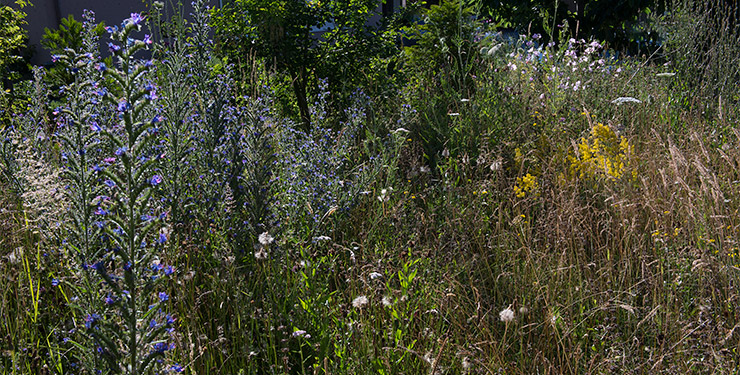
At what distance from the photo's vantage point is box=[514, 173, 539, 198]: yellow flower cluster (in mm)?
3577

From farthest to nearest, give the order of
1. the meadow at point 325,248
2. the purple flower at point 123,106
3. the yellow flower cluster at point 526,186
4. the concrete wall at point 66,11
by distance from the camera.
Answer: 1. the concrete wall at point 66,11
2. the yellow flower cluster at point 526,186
3. the meadow at point 325,248
4. the purple flower at point 123,106

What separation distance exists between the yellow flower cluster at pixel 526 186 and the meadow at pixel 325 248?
0.07 ft

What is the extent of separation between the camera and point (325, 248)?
326 cm

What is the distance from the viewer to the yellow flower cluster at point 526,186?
3.58 meters

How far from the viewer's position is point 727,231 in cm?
297

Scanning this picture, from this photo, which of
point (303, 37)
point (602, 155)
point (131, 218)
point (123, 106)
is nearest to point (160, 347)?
point (131, 218)

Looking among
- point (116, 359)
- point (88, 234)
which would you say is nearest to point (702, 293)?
point (116, 359)

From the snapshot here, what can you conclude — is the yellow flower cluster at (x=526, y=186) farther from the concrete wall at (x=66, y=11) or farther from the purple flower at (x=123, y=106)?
the concrete wall at (x=66, y=11)

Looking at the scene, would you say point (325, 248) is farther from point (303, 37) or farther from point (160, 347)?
point (303, 37)

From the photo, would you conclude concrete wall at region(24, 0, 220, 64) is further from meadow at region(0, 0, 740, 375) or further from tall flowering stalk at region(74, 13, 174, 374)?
tall flowering stalk at region(74, 13, 174, 374)

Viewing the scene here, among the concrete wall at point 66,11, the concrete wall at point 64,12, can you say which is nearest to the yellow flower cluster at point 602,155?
the concrete wall at point 66,11

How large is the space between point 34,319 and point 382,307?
150 cm

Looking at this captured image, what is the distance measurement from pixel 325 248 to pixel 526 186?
137 centimetres

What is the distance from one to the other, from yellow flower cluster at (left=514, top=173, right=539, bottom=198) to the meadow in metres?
0.02
